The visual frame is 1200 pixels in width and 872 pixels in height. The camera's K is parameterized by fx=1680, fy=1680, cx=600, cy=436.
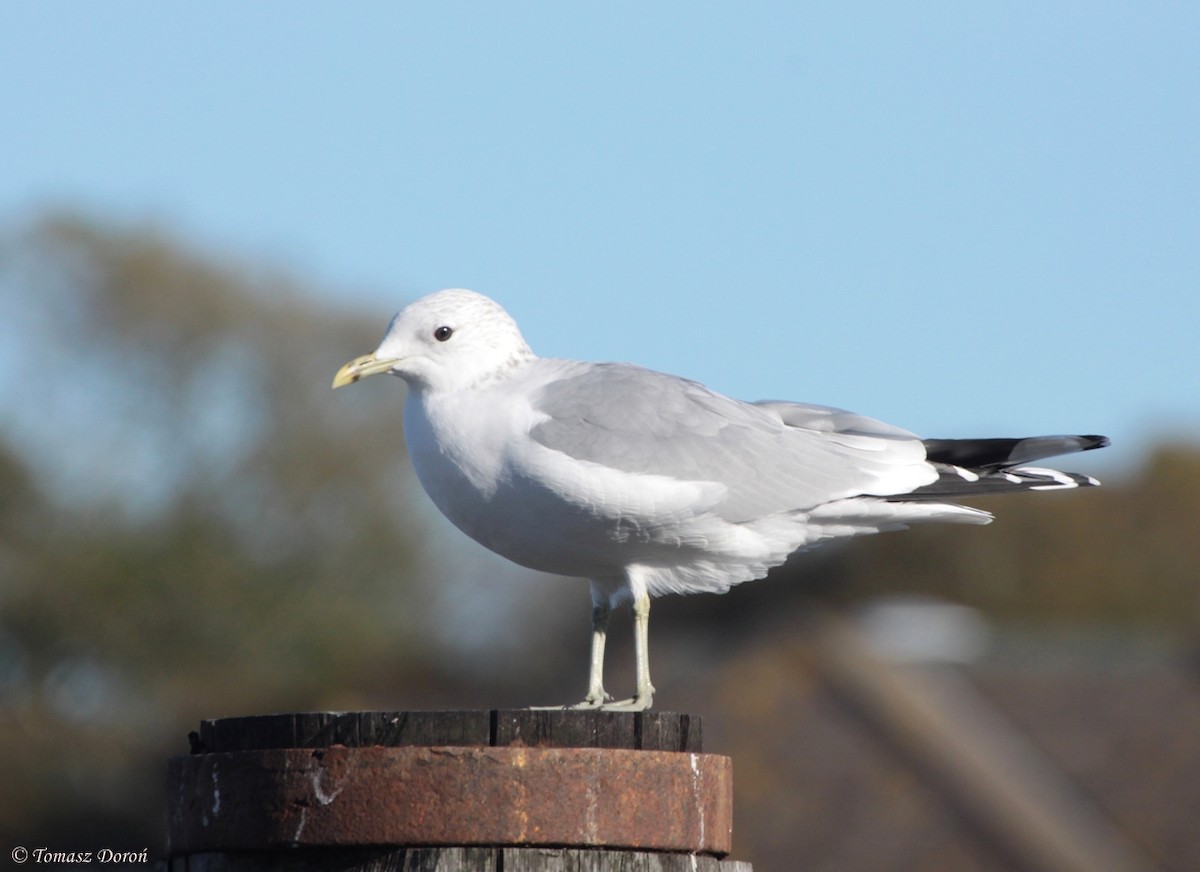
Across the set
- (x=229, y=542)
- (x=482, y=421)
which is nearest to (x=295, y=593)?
(x=229, y=542)

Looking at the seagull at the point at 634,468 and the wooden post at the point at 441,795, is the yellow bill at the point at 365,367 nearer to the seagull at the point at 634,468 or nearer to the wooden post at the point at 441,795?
the seagull at the point at 634,468

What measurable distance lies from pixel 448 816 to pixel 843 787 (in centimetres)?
1001

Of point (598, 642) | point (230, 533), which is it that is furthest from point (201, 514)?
point (598, 642)

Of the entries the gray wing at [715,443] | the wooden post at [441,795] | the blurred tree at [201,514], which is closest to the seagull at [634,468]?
the gray wing at [715,443]

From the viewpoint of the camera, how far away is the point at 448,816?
3469 millimetres

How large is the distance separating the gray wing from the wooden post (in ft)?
5.32

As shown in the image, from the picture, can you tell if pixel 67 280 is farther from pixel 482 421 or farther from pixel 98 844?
pixel 482 421

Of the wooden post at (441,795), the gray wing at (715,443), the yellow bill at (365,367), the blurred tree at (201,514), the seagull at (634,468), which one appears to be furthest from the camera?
the blurred tree at (201,514)

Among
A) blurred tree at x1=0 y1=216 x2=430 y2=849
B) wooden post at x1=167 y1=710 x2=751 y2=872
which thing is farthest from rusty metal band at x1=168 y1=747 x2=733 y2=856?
blurred tree at x1=0 y1=216 x2=430 y2=849

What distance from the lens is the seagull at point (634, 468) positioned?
16.7 feet

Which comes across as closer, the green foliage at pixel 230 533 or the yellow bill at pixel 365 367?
the yellow bill at pixel 365 367

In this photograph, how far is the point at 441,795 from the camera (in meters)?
3.48

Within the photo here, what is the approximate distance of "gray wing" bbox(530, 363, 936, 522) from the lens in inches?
208

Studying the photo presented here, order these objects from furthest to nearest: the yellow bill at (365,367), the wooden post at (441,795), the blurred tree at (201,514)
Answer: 1. the blurred tree at (201,514)
2. the yellow bill at (365,367)
3. the wooden post at (441,795)
